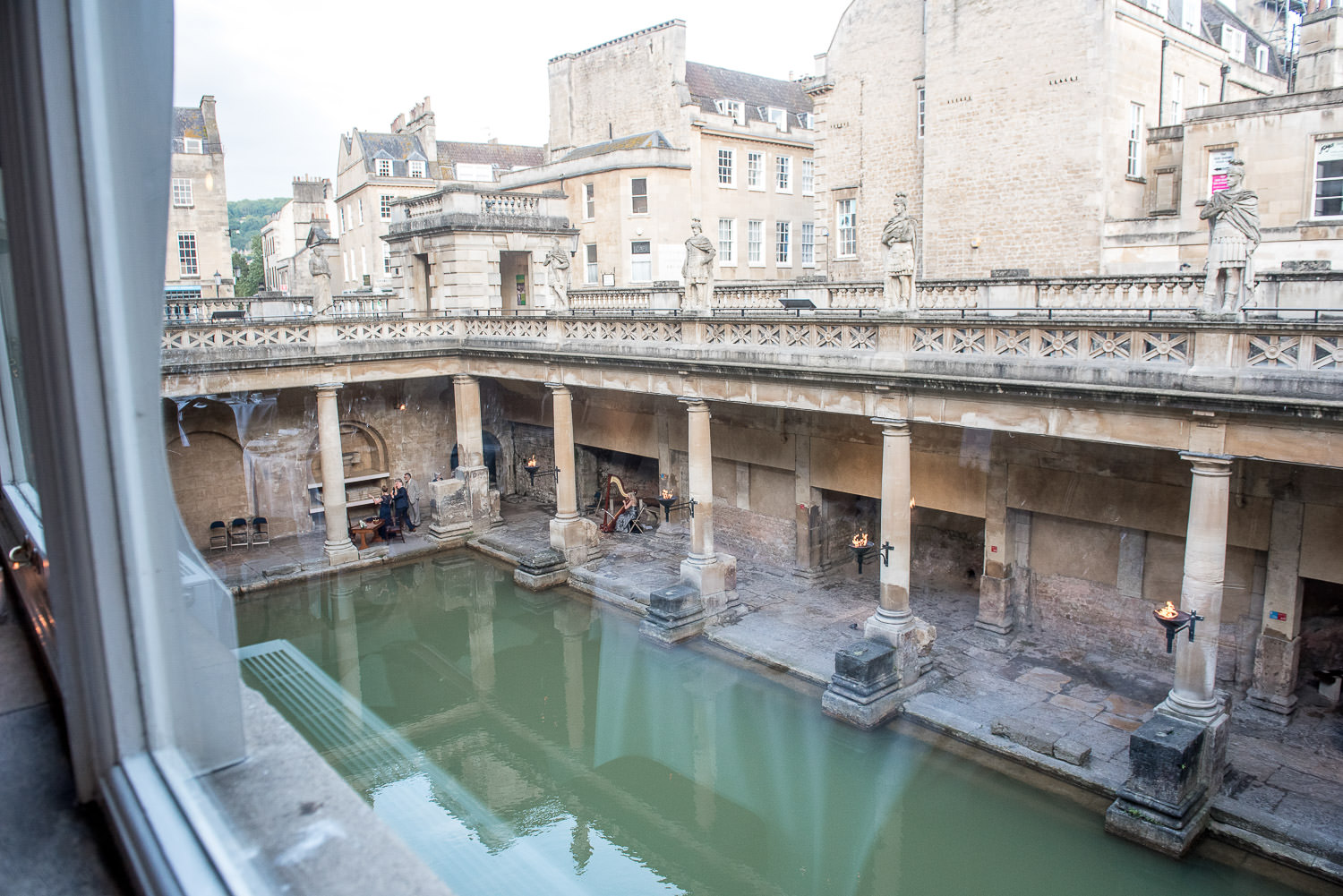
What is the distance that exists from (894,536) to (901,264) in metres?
3.68

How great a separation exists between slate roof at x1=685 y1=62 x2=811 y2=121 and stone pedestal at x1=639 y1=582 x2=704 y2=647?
21.6 metres

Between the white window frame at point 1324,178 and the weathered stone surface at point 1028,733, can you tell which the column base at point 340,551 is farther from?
the white window frame at point 1324,178

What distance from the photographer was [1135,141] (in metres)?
18.3

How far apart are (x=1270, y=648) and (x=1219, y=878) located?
3880 millimetres

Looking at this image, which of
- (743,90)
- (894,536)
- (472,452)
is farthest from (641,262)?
(894,536)

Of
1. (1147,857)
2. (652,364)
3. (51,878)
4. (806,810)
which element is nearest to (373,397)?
(652,364)

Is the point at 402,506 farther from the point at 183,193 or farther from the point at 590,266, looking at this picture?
the point at 183,193

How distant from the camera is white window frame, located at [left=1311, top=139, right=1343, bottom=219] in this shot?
15.3 m

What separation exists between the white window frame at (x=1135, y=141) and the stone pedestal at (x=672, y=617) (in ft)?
41.0

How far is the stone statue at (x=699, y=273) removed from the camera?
14459 mm

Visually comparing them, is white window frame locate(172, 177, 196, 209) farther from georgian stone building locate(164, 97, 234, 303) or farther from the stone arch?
the stone arch

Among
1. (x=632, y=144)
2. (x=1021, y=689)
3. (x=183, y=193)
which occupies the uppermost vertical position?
(x=632, y=144)

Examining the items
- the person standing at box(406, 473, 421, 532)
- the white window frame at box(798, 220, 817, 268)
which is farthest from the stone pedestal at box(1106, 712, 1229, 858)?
the white window frame at box(798, 220, 817, 268)

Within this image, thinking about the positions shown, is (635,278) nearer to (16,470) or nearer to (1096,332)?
(1096,332)
